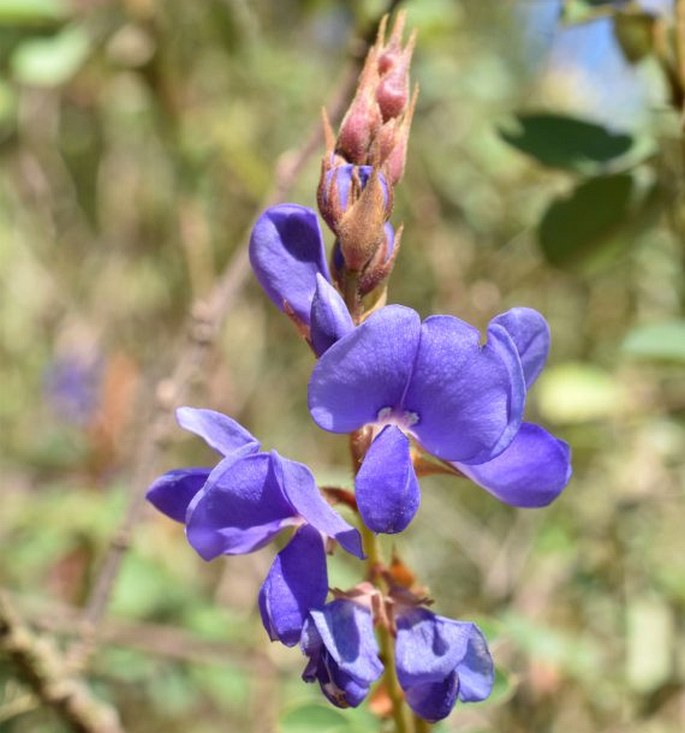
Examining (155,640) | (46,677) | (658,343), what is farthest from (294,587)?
(155,640)

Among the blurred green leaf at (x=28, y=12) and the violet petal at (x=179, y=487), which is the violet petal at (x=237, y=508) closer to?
the violet petal at (x=179, y=487)

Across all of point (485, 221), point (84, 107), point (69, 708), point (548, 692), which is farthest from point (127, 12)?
point (548, 692)

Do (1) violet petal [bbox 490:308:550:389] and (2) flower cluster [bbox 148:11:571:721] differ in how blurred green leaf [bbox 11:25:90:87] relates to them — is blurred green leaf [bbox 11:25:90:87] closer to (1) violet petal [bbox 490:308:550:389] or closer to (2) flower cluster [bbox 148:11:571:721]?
(2) flower cluster [bbox 148:11:571:721]

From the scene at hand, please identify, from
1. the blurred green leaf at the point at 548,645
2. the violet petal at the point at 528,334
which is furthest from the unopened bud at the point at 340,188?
the blurred green leaf at the point at 548,645

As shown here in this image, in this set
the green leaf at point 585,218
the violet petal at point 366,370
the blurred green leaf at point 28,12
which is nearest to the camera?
the violet petal at point 366,370

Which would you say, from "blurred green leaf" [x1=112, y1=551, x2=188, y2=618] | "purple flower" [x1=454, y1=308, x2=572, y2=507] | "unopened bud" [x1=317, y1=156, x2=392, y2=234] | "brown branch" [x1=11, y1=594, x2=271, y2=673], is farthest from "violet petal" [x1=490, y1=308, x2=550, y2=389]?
"blurred green leaf" [x1=112, y1=551, x2=188, y2=618]

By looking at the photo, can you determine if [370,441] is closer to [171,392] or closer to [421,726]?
[421,726]
